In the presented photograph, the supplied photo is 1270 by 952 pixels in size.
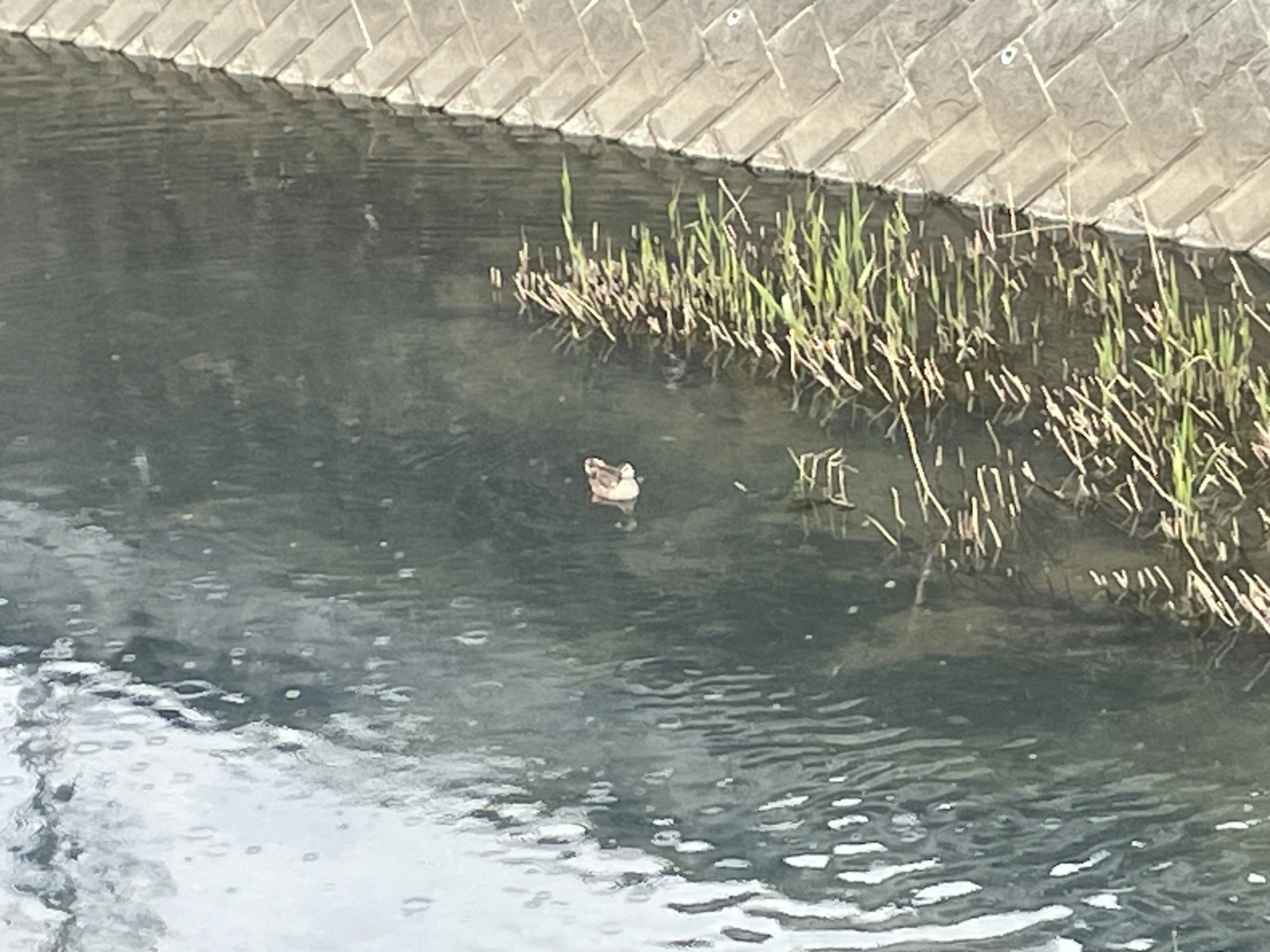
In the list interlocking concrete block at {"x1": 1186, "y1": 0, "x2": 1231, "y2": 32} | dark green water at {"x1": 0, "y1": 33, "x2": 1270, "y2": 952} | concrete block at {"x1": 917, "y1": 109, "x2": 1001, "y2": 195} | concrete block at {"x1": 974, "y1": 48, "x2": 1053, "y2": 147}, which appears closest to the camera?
dark green water at {"x1": 0, "y1": 33, "x2": 1270, "y2": 952}

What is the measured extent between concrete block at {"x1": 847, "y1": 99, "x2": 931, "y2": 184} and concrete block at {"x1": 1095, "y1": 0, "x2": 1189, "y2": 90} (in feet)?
2.84

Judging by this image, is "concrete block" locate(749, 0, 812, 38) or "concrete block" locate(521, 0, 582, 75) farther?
"concrete block" locate(521, 0, 582, 75)

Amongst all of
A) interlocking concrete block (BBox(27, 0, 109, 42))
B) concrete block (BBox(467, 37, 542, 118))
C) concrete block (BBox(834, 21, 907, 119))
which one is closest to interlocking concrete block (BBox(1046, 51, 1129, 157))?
concrete block (BBox(834, 21, 907, 119))

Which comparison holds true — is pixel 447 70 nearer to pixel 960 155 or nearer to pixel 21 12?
pixel 960 155

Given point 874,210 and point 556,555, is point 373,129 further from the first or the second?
point 556,555

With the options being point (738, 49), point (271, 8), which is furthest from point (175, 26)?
point (738, 49)

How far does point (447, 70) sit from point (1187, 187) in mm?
4010

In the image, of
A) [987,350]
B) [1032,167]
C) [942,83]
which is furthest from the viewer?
[942,83]

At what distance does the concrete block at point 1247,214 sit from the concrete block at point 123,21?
6.39 m

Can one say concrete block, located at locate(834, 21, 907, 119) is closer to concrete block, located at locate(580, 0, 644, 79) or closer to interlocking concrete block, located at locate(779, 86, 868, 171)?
interlocking concrete block, located at locate(779, 86, 868, 171)

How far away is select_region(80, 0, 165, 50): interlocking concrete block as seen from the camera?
38.9 ft

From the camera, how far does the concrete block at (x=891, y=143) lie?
9.02 metres

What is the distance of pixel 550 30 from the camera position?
10.1 m

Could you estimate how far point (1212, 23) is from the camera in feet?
27.0
